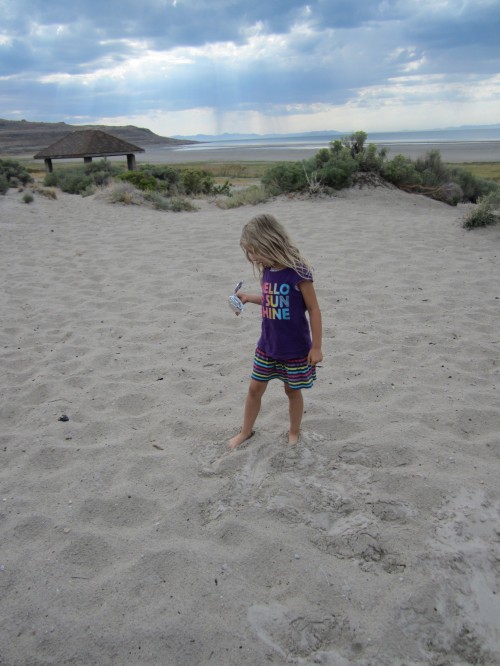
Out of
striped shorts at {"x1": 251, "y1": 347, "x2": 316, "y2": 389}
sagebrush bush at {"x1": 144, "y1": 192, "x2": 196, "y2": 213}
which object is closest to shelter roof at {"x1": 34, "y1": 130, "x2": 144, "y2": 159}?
sagebrush bush at {"x1": 144, "y1": 192, "x2": 196, "y2": 213}

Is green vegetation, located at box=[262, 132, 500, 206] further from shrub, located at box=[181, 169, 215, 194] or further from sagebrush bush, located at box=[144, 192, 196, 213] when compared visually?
shrub, located at box=[181, 169, 215, 194]

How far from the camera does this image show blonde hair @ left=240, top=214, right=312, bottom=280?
2738mm

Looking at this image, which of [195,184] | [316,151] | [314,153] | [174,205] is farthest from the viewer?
[314,153]

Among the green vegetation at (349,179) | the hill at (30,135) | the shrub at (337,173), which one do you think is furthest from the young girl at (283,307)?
the hill at (30,135)

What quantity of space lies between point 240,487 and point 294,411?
1.79ft

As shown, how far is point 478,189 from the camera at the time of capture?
12203 millimetres

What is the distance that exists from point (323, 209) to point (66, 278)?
17.7ft

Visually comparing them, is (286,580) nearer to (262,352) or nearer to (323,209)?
(262,352)

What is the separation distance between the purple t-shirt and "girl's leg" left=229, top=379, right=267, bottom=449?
0.26 m

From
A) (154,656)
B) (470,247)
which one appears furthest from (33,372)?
(470,247)

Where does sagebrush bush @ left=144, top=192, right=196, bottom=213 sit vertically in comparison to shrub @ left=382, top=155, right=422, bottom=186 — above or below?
below

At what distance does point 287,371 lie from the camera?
2.90m

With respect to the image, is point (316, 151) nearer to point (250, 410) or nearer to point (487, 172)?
point (487, 172)

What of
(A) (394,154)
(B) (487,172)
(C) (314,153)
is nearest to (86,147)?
(B) (487,172)
